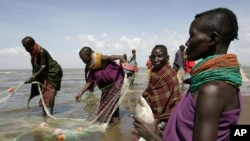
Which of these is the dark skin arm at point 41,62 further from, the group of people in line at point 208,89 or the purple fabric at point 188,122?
the purple fabric at point 188,122

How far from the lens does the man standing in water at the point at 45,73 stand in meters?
7.02

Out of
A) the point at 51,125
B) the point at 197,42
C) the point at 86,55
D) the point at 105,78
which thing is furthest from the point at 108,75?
the point at 197,42

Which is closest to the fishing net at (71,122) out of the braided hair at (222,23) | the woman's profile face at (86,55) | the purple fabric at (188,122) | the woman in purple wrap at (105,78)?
the woman in purple wrap at (105,78)

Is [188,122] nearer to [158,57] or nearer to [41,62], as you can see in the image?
[158,57]

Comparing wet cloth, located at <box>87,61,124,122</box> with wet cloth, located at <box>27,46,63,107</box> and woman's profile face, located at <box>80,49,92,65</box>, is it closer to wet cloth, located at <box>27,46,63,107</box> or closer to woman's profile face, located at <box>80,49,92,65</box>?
woman's profile face, located at <box>80,49,92,65</box>

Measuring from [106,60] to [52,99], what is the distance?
6.21 feet

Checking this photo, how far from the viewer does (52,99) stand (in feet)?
24.1

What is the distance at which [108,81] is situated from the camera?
253 inches

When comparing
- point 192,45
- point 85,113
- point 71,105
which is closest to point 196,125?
point 192,45

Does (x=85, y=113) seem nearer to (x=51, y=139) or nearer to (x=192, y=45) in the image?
(x=51, y=139)

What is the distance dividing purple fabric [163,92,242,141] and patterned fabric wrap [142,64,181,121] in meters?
2.66

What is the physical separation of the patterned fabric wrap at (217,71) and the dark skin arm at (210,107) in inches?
1.4

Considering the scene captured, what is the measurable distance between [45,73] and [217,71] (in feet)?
20.9

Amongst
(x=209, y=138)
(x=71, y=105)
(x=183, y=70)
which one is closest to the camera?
(x=209, y=138)
